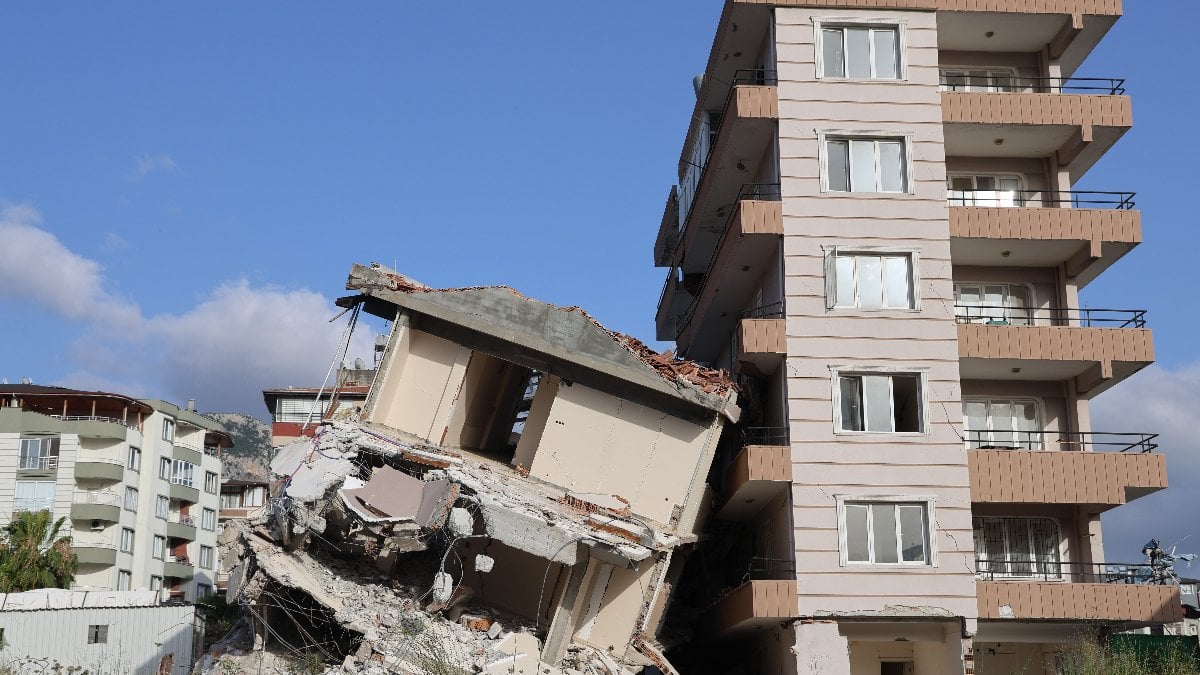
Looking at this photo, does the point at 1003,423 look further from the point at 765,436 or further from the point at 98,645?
the point at 98,645

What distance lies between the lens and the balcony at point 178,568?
7831 cm

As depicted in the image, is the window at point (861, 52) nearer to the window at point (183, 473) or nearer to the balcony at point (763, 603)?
the balcony at point (763, 603)

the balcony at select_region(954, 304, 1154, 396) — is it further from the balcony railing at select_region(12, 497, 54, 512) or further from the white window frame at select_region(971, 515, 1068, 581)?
the balcony railing at select_region(12, 497, 54, 512)

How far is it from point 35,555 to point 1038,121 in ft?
170

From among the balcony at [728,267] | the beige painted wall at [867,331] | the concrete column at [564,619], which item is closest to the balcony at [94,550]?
the balcony at [728,267]

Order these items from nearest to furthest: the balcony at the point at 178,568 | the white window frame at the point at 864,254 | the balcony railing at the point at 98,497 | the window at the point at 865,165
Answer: the white window frame at the point at 864,254 → the window at the point at 865,165 → the balcony railing at the point at 98,497 → the balcony at the point at 178,568

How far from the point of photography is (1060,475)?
29000 mm

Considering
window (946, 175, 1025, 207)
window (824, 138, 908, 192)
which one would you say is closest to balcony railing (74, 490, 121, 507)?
window (824, 138, 908, 192)

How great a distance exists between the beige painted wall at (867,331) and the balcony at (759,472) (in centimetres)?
45

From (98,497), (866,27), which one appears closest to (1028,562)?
(866,27)

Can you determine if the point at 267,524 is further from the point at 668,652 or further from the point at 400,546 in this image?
the point at 668,652

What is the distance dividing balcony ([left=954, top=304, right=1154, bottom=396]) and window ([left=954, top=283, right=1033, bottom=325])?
0.50 metres

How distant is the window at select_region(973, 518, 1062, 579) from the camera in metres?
30.2

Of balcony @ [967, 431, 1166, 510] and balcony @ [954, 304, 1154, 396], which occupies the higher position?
balcony @ [954, 304, 1154, 396]
